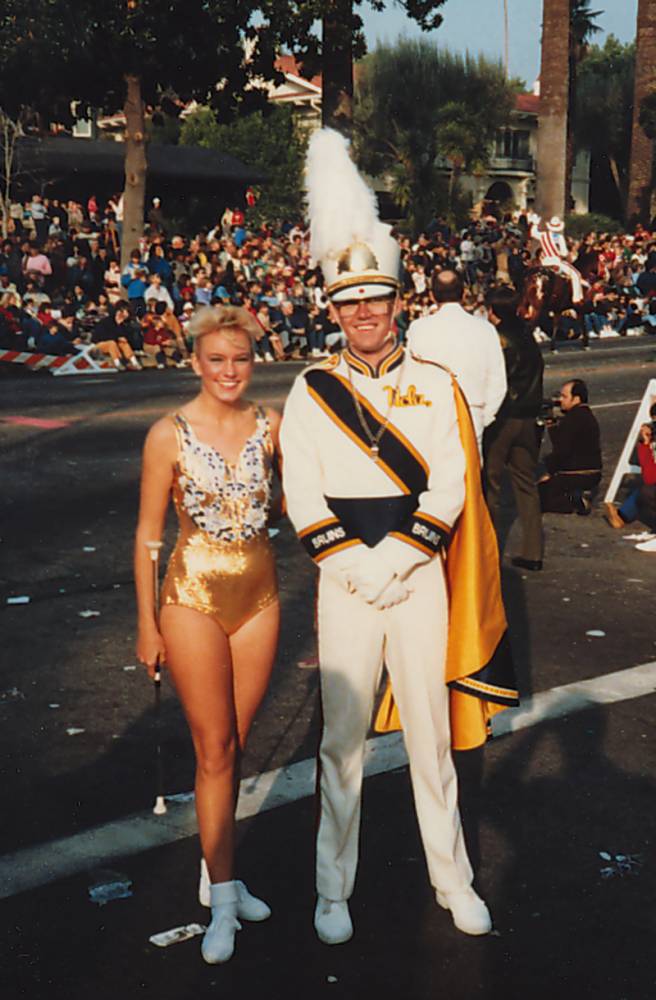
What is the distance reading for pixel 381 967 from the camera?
4242 millimetres

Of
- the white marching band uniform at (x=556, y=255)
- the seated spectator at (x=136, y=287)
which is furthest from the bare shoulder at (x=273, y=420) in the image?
the white marching band uniform at (x=556, y=255)

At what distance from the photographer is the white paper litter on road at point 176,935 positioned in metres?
4.39

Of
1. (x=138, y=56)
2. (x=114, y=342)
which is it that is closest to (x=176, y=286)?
(x=114, y=342)

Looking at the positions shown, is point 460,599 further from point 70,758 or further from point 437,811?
point 70,758

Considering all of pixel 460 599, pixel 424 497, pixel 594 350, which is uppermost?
pixel 424 497

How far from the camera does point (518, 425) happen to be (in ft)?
32.2

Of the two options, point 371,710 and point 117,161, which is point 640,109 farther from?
point 371,710

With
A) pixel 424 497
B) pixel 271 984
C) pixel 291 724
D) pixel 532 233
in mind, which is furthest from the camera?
pixel 532 233

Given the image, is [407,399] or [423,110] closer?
[407,399]

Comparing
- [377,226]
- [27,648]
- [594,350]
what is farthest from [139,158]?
[377,226]

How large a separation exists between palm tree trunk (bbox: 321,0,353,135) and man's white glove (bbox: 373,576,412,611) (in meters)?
28.8

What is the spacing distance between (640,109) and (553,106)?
41.8ft

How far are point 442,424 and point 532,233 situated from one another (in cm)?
3763

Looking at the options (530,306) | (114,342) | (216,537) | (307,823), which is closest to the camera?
(216,537)
